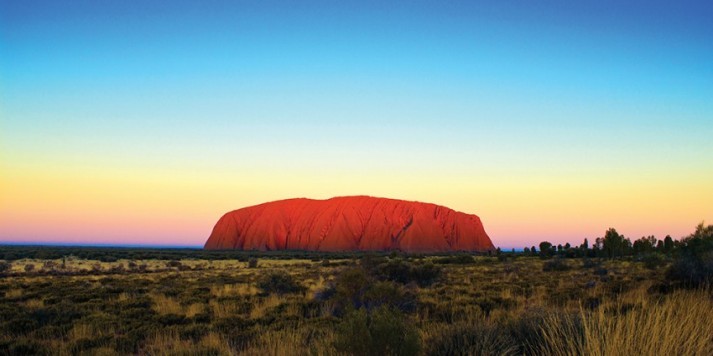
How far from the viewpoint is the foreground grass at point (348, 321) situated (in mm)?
4863

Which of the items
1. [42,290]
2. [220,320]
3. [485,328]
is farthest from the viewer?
[42,290]

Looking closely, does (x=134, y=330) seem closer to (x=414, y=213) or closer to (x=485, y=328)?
(x=485, y=328)

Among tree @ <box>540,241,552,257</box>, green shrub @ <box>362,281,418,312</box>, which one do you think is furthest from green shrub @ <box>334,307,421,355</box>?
tree @ <box>540,241,552,257</box>

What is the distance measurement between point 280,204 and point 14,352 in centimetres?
10577

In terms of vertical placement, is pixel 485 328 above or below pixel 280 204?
below

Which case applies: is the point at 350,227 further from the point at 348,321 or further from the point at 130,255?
the point at 348,321

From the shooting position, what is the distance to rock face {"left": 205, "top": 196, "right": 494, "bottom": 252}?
97438mm

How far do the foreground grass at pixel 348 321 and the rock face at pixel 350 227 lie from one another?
78.3m

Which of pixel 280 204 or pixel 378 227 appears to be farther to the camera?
pixel 280 204

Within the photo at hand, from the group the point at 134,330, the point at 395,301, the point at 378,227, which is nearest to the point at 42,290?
the point at 134,330

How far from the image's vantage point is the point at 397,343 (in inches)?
186

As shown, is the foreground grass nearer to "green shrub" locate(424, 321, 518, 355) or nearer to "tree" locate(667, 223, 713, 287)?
"green shrub" locate(424, 321, 518, 355)

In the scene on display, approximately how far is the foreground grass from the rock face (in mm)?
78262

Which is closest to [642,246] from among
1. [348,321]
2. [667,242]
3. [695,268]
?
[667,242]
